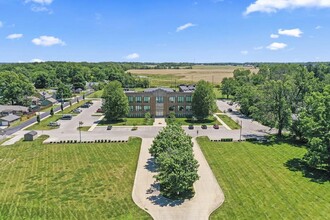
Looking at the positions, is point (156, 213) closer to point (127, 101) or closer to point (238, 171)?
point (238, 171)

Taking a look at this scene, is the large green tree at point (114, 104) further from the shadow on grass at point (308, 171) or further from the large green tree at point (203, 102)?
the shadow on grass at point (308, 171)

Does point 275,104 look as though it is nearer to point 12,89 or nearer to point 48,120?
point 48,120

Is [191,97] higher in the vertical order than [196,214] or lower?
higher

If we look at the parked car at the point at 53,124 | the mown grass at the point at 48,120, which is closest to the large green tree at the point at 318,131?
the parked car at the point at 53,124

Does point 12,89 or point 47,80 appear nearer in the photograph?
point 12,89

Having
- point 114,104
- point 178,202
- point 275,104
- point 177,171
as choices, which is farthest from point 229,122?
point 178,202

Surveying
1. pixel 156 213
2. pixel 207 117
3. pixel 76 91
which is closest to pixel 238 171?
pixel 156 213
